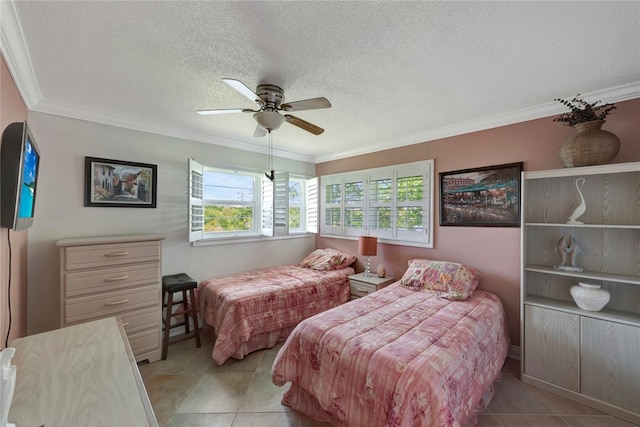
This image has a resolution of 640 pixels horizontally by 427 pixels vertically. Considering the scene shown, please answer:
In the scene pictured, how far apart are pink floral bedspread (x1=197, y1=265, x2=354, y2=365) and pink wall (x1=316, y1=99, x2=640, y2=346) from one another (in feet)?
3.53


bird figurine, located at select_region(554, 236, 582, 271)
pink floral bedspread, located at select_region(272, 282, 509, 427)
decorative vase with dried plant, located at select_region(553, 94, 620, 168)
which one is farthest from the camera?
bird figurine, located at select_region(554, 236, 582, 271)

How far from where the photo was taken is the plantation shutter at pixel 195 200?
296 centimetres

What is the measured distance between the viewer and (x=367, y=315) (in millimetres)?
2123

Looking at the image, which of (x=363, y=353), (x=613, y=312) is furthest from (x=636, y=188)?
(x=363, y=353)

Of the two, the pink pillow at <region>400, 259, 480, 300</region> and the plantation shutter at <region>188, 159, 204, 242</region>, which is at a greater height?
the plantation shutter at <region>188, 159, 204, 242</region>

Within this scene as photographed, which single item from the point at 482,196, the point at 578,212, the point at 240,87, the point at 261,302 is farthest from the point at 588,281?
the point at 240,87

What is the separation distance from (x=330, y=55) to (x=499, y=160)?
2.12 m

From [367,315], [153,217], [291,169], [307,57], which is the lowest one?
[367,315]

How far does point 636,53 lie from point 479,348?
215cm

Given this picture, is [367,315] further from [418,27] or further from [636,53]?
[636,53]

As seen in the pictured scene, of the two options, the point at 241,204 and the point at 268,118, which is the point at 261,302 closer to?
the point at 241,204

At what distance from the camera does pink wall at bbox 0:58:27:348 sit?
1.54 metres

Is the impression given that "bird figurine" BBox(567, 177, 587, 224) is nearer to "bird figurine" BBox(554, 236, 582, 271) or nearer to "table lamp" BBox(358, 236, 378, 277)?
"bird figurine" BBox(554, 236, 582, 271)

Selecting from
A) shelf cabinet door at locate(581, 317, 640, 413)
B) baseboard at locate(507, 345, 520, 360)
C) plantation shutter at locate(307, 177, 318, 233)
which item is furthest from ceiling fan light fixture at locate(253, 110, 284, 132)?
baseboard at locate(507, 345, 520, 360)
